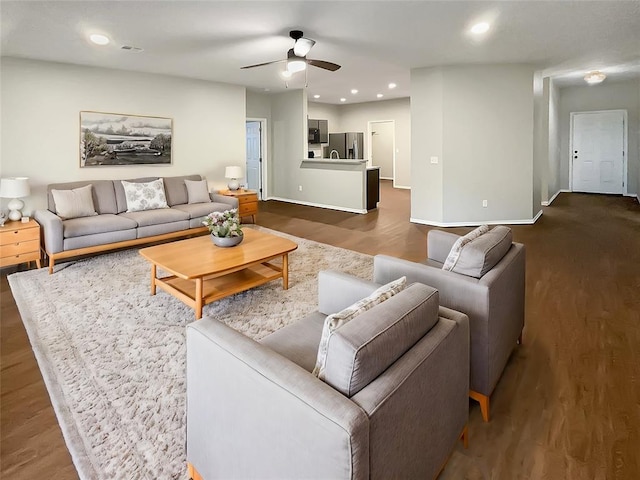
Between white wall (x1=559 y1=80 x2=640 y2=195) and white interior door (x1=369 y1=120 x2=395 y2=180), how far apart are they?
4.45 m

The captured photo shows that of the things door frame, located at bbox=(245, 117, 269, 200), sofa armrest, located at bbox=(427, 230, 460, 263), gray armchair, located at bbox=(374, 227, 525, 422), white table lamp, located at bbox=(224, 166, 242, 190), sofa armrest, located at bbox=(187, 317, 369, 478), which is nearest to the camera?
sofa armrest, located at bbox=(187, 317, 369, 478)

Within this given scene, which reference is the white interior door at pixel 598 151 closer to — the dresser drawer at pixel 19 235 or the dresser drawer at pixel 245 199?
the dresser drawer at pixel 245 199

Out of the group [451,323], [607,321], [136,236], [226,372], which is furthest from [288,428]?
[136,236]

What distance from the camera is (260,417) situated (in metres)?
1.22

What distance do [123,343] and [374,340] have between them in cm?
221

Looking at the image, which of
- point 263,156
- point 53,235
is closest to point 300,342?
point 53,235

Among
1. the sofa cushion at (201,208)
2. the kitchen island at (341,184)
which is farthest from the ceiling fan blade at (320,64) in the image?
the kitchen island at (341,184)

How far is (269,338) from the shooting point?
6.41 feet

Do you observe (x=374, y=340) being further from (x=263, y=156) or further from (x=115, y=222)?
(x=263, y=156)

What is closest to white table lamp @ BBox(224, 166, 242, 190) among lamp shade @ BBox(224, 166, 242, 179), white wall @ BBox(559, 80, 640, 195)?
lamp shade @ BBox(224, 166, 242, 179)

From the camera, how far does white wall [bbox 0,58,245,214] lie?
498 centimetres

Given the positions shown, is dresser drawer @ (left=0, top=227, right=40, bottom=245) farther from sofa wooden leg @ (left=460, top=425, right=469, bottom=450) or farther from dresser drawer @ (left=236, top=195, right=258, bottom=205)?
sofa wooden leg @ (left=460, top=425, right=469, bottom=450)

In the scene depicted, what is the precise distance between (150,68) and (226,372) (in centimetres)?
570

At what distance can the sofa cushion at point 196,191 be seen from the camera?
625 centimetres
